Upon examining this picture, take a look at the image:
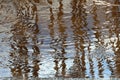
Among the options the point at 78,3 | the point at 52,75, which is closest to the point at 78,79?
the point at 52,75

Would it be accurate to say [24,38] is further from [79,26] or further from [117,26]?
[117,26]

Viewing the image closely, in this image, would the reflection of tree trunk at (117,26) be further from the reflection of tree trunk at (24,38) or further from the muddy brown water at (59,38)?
the reflection of tree trunk at (24,38)

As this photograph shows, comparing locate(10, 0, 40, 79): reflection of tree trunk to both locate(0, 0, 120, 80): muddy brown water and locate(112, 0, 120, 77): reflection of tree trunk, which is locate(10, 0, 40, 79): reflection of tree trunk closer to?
locate(0, 0, 120, 80): muddy brown water

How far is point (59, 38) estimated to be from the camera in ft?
6.38

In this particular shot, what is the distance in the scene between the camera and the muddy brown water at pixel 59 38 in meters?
1.84

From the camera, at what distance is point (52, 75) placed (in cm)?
179

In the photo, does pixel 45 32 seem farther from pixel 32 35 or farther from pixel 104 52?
pixel 104 52

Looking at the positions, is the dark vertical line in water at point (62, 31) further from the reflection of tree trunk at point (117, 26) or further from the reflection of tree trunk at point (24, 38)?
the reflection of tree trunk at point (117, 26)

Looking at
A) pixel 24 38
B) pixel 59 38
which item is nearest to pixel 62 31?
pixel 59 38

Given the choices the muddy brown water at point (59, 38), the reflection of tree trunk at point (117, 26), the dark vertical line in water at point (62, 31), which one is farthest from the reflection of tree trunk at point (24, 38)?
the reflection of tree trunk at point (117, 26)

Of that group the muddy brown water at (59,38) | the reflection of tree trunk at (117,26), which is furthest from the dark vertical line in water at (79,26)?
the reflection of tree trunk at (117,26)

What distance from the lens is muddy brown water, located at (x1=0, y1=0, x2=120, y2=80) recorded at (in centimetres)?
184

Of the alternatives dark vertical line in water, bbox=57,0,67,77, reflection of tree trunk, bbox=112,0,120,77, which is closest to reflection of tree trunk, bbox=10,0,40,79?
dark vertical line in water, bbox=57,0,67,77

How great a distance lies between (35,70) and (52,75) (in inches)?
3.8
